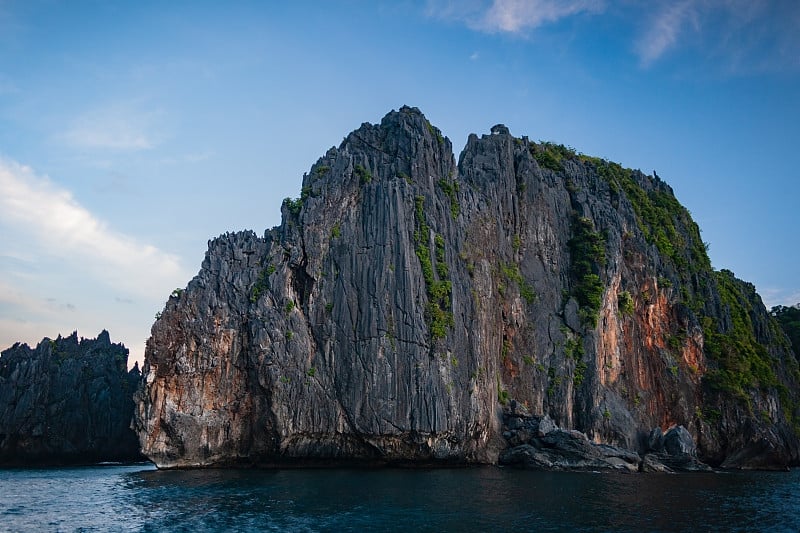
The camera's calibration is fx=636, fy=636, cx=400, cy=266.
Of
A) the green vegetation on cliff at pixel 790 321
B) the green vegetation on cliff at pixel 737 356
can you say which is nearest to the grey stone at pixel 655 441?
the green vegetation on cliff at pixel 737 356

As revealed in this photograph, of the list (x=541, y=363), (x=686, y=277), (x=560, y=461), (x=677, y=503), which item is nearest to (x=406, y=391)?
(x=560, y=461)

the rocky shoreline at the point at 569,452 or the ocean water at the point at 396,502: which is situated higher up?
the rocky shoreline at the point at 569,452

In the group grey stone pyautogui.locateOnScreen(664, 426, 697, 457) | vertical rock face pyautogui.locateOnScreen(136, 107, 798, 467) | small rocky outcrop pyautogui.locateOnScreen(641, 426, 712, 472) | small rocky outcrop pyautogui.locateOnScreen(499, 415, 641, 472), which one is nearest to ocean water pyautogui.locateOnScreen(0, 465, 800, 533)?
small rocky outcrop pyautogui.locateOnScreen(499, 415, 641, 472)

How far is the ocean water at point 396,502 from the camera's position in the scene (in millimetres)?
28672

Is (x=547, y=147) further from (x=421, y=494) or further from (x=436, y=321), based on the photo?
(x=421, y=494)

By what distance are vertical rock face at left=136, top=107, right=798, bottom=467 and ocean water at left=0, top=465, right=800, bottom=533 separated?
5.44m

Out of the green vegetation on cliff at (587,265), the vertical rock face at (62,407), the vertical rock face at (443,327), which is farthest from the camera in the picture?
the vertical rock face at (62,407)

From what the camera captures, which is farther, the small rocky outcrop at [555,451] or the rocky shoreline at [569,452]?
the rocky shoreline at [569,452]

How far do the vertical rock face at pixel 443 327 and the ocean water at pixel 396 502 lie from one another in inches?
214

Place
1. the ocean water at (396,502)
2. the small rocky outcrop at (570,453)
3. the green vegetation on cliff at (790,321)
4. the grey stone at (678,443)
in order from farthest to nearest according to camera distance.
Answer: the green vegetation on cliff at (790,321) → the grey stone at (678,443) → the small rocky outcrop at (570,453) → the ocean water at (396,502)

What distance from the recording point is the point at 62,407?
76.4 m

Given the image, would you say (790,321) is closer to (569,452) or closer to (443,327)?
(569,452)

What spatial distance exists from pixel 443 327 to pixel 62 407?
49374 mm

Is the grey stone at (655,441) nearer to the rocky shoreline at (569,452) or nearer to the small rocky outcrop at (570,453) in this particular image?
the rocky shoreline at (569,452)
